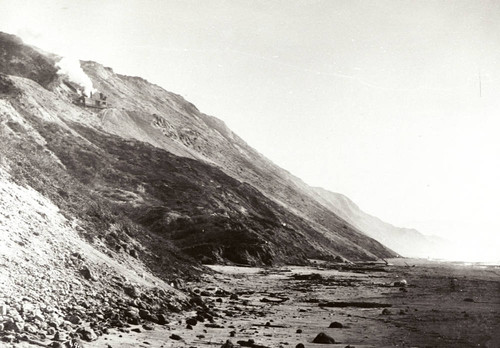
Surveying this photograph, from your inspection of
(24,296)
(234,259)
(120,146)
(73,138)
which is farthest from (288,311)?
(120,146)

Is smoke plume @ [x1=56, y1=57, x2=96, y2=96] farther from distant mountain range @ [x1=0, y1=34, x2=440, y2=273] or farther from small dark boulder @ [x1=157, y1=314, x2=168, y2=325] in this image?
small dark boulder @ [x1=157, y1=314, x2=168, y2=325]

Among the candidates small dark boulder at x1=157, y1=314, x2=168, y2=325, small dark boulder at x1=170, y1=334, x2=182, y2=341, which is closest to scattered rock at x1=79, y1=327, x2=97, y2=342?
small dark boulder at x1=170, y1=334, x2=182, y2=341

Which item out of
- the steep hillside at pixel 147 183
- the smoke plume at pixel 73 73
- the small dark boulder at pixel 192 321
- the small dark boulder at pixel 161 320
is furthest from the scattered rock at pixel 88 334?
the smoke plume at pixel 73 73

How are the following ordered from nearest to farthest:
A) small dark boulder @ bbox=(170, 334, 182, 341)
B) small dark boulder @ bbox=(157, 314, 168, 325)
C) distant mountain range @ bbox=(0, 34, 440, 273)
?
small dark boulder @ bbox=(170, 334, 182, 341) → small dark boulder @ bbox=(157, 314, 168, 325) → distant mountain range @ bbox=(0, 34, 440, 273)

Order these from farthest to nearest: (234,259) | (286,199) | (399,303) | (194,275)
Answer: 1. (286,199)
2. (234,259)
3. (194,275)
4. (399,303)

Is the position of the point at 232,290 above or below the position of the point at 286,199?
below

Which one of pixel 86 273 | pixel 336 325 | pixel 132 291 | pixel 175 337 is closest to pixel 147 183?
pixel 132 291

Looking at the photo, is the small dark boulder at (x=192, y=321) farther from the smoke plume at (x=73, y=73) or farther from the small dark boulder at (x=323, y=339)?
the smoke plume at (x=73, y=73)

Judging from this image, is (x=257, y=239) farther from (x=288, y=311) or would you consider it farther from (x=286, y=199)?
(x=286, y=199)
